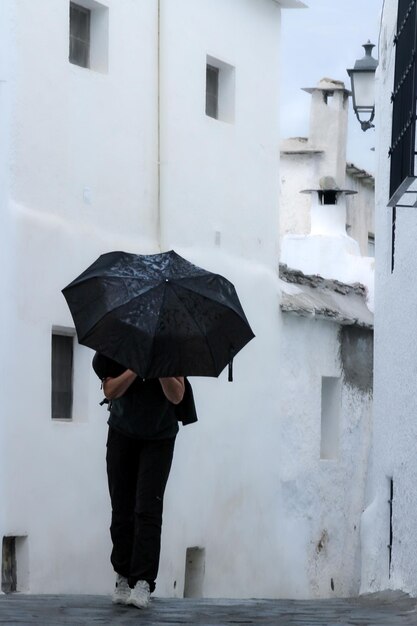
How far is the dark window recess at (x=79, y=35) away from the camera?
15.6m

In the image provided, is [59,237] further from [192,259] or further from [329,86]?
[329,86]

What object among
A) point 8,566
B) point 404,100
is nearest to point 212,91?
point 8,566

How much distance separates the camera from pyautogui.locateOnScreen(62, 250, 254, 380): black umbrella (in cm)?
870

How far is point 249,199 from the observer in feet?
61.6

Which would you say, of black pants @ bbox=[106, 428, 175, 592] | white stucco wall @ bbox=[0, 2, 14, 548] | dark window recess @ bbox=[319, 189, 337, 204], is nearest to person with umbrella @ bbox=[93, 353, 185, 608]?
black pants @ bbox=[106, 428, 175, 592]

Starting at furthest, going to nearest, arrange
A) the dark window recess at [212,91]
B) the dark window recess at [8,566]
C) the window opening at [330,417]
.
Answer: the window opening at [330,417] < the dark window recess at [212,91] < the dark window recess at [8,566]

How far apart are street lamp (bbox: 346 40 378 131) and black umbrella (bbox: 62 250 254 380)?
5359 millimetres

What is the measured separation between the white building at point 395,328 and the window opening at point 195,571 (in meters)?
4.92

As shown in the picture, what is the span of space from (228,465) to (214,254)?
234cm

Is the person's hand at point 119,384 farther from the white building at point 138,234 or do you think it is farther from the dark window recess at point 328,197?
the dark window recess at point 328,197

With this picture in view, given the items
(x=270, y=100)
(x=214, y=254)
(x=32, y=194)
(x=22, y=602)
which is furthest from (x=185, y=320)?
(x=270, y=100)

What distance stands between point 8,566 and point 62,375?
6.50 feet

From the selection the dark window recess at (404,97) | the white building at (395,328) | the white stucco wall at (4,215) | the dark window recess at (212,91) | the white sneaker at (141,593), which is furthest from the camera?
the dark window recess at (212,91)

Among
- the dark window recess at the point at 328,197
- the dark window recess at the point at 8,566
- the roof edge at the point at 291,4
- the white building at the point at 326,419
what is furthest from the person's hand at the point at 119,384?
the dark window recess at the point at 328,197
